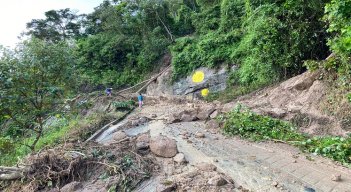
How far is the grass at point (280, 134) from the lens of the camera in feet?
16.3

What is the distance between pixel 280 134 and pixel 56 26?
32.0 meters

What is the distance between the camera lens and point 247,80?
13.0m

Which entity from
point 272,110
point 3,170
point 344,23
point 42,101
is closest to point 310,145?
point 272,110

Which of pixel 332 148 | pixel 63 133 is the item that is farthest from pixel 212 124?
pixel 63 133

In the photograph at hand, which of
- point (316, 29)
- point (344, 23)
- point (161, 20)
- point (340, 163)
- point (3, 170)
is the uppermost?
point (161, 20)

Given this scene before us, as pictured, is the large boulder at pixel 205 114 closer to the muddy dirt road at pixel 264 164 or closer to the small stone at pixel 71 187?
the muddy dirt road at pixel 264 164

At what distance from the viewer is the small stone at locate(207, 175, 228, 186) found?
405 cm

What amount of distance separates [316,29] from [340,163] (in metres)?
6.46

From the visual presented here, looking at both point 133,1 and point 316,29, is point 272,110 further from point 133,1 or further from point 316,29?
point 133,1

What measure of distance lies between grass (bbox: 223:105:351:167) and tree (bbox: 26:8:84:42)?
2830 centimetres

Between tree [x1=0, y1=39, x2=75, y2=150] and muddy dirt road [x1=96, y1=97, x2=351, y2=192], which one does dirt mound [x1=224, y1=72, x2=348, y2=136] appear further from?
tree [x1=0, y1=39, x2=75, y2=150]

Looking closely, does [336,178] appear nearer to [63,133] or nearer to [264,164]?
[264,164]

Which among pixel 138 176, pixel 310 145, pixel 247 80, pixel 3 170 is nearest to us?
pixel 138 176

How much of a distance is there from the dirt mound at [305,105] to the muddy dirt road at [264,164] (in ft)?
5.16
